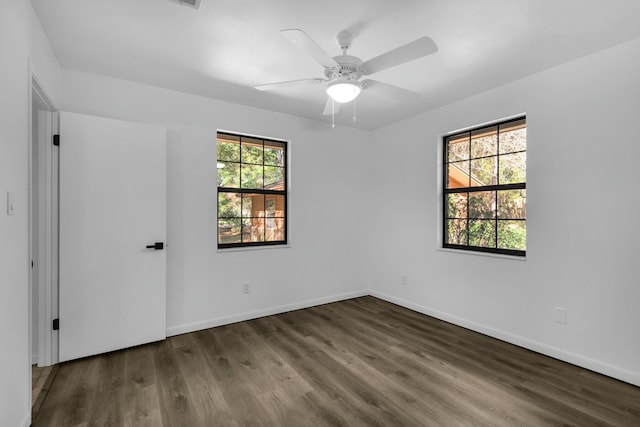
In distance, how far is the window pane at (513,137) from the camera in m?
3.06

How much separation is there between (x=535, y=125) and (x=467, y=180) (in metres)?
0.88

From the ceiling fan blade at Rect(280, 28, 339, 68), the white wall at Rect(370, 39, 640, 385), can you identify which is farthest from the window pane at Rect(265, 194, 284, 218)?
the ceiling fan blade at Rect(280, 28, 339, 68)

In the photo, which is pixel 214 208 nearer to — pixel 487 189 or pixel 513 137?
pixel 487 189

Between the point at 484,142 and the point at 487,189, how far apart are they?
0.53 metres

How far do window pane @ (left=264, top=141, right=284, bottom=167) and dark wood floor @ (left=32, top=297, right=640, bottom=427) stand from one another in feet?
6.71

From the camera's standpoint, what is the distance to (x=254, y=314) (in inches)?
146

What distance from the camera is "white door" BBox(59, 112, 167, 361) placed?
2.61 m

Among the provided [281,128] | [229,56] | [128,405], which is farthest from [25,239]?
[281,128]

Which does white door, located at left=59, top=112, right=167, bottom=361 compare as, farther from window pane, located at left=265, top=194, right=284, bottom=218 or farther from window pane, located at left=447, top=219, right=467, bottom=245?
window pane, located at left=447, top=219, right=467, bottom=245

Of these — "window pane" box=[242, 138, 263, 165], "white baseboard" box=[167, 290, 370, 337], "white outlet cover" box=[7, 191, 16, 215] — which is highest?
"window pane" box=[242, 138, 263, 165]

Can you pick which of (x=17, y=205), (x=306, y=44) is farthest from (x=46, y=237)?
(x=306, y=44)

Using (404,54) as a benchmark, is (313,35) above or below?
above

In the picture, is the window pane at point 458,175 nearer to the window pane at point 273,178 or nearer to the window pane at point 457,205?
the window pane at point 457,205

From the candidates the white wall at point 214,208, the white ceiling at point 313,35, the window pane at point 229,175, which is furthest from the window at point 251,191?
the white ceiling at point 313,35
